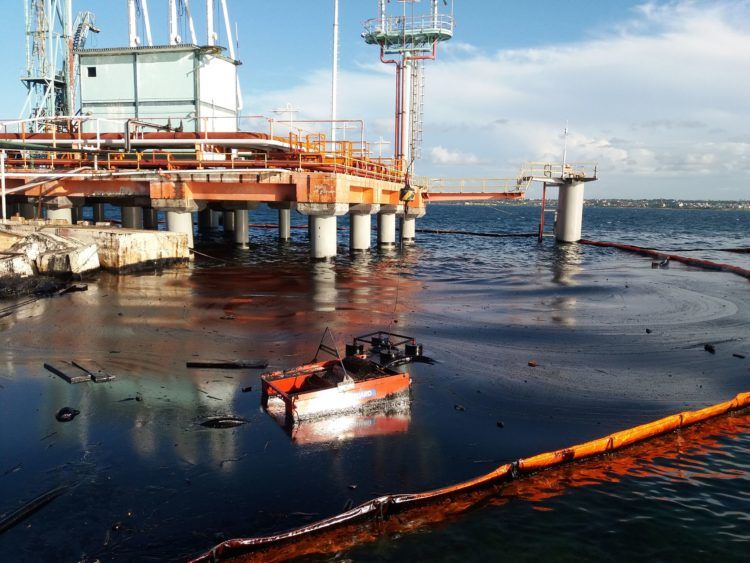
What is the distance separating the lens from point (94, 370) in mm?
12164

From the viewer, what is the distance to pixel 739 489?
8.19 meters

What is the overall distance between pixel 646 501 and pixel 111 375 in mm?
9917

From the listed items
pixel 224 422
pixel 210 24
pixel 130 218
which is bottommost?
pixel 224 422

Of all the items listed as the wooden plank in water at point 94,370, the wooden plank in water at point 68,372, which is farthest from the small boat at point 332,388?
the wooden plank in water at point 68,372

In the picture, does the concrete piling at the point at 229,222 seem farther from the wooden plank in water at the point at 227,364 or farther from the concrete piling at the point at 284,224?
the wooden plank in water at the point at 227,364

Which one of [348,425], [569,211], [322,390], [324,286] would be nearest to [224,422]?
[322,390]

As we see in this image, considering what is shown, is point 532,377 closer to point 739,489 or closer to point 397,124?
point 739,489

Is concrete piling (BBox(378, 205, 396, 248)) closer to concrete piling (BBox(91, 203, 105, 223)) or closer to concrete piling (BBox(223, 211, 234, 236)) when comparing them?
concrete piling (BBox(223, 211, 234, 236))

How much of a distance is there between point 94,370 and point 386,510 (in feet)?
25.7

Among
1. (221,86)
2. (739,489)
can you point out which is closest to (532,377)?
(739,489)

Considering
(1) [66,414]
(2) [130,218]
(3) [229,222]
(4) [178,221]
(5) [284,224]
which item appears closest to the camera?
(1) [66,414]

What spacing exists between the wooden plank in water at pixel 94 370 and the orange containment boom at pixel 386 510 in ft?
21.4

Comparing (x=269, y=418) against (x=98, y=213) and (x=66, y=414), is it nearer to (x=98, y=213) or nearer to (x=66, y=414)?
(x=66, y=414)

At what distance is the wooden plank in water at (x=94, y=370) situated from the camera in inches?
457
